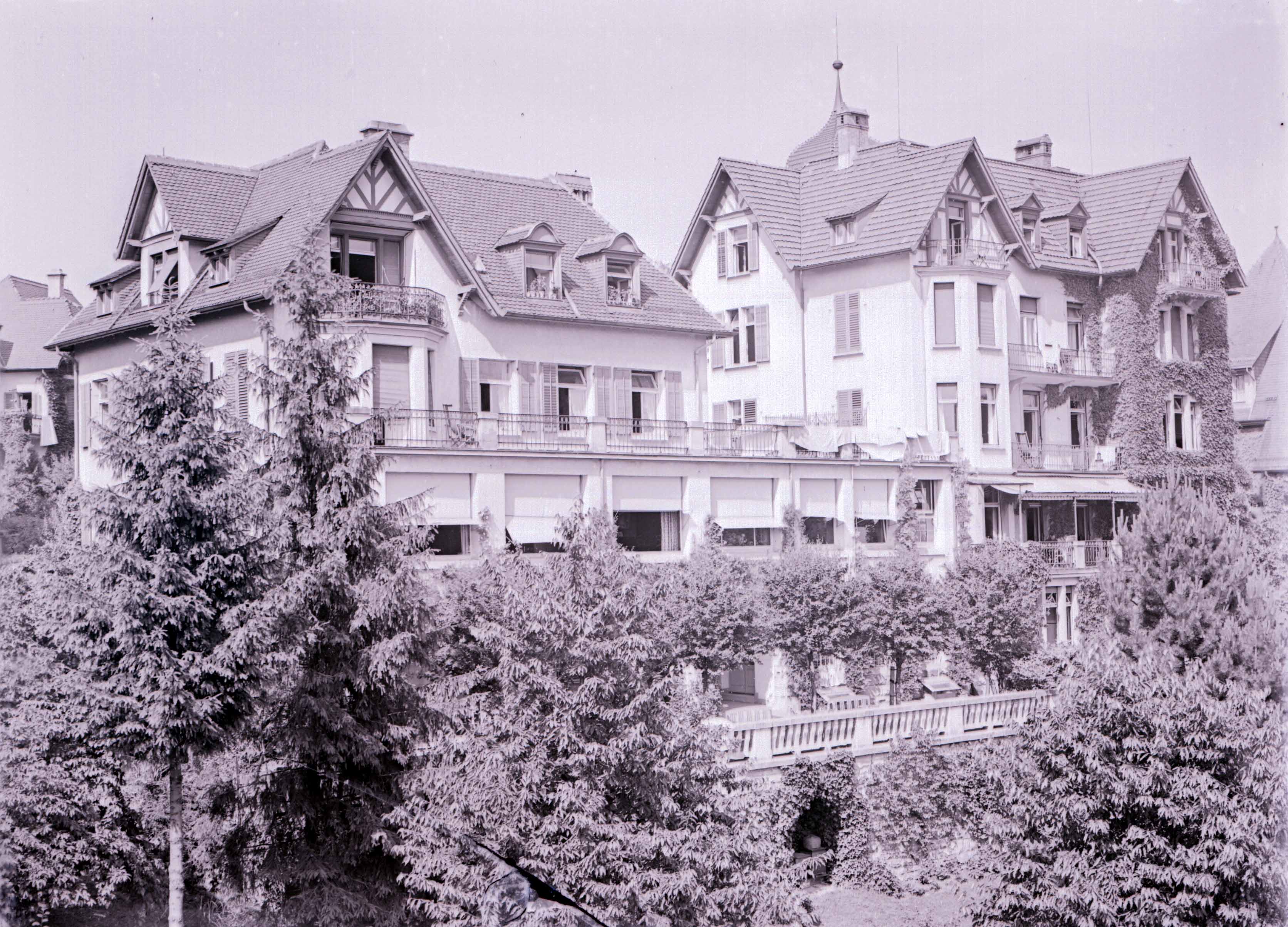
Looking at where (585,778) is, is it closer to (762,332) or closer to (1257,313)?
(762,332)

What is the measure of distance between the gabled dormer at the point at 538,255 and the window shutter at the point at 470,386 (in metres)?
2.70

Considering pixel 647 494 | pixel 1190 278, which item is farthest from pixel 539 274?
pixel 1190 278

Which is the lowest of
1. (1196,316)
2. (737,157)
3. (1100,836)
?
(1100,836)

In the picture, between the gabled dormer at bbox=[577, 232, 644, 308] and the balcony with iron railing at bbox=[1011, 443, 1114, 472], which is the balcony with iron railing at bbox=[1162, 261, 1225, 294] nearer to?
the balcony with iron railing at bbox=[1011, 443, 1114, 472]

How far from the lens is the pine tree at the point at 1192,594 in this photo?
102 feet

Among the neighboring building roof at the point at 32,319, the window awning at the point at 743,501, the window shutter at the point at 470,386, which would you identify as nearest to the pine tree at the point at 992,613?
the window awning at the point at 743,501

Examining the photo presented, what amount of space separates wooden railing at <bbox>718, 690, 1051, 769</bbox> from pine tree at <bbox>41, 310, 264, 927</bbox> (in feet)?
32.4

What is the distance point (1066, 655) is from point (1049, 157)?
3114 centimetres

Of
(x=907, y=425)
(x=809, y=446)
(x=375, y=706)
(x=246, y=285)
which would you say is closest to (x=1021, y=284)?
(x=907, y=425)

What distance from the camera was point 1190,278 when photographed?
4984cm

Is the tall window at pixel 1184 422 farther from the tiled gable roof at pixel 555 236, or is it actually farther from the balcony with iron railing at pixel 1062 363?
the tiled gable roof at pixel 555 236

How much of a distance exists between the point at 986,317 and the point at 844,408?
17.8 feet

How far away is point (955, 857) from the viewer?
3059 centimetres

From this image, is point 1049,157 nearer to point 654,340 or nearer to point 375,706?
point 654,340
